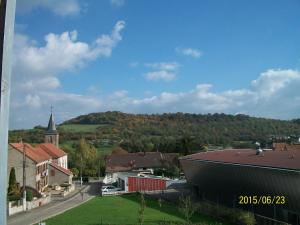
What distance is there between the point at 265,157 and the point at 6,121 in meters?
41.2

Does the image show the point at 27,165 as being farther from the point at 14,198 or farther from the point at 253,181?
the point at 253,181

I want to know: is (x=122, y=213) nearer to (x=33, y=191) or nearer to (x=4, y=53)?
(x=33, y=191)

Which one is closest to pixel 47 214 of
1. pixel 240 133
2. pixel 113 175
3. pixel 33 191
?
pixel 33 191

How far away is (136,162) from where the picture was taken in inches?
3944

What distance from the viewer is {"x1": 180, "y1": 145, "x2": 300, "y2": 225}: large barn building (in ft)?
113

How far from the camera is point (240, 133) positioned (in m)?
164

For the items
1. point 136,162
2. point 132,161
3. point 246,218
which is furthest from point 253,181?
point 132,161

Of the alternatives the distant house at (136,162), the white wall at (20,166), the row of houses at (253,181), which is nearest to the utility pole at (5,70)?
the row of houses at (253,181)

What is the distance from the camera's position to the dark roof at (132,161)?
325 feet

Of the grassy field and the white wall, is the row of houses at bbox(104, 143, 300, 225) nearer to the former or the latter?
the white wall

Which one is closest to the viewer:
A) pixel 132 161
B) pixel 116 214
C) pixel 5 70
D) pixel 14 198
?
pixel 5 70

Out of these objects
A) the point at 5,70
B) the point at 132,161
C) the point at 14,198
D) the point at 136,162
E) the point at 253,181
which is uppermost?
the point at 5,70
